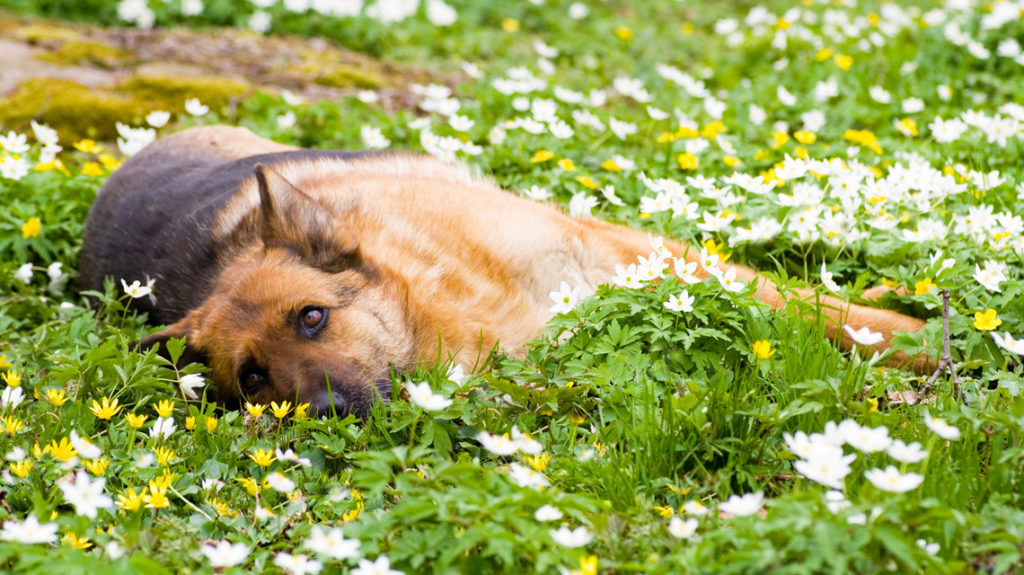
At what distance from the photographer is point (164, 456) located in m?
3.20

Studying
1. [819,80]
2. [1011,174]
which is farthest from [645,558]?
[819,80]

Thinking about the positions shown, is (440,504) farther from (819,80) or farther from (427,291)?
(819,80)

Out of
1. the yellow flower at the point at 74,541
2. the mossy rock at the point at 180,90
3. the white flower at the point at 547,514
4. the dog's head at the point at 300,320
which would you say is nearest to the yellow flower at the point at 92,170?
the mossy rock at the point at 180,90

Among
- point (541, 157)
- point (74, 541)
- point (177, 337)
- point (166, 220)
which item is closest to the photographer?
point (74, 541)

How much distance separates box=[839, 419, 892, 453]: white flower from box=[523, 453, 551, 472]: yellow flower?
938 mm

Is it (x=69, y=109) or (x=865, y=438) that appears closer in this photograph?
(x=865, y=438)

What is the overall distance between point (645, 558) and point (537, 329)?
1908 mm

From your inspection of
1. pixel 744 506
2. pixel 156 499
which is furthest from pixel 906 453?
pixel 156 499

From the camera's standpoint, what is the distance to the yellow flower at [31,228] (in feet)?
16.8

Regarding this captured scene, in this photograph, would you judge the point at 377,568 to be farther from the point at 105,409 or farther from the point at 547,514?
the point at 105,409

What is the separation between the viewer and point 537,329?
14.1 ft

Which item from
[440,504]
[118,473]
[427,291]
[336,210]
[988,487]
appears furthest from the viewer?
[336,210]

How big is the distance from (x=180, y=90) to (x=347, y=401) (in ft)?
16.2

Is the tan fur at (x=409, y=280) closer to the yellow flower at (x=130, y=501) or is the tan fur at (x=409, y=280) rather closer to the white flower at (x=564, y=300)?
the white flower at (x=564, y=300)
